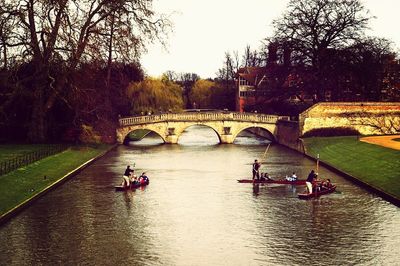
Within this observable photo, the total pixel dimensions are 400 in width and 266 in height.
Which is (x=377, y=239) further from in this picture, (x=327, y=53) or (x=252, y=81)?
(x=252, y=81)


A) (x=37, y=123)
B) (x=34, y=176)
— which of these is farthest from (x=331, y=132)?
(x=34, y=176)

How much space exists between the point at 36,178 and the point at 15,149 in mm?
14566

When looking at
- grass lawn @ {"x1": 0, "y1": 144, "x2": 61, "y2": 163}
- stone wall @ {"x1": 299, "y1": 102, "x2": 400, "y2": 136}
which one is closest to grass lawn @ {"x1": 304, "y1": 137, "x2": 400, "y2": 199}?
stone wall @ {"x1": 299, "y1": 102, "x2": 400, "y2": 136}

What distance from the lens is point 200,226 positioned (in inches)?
1069

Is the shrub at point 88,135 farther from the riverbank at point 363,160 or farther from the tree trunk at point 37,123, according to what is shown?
the riverbank at point 363,160

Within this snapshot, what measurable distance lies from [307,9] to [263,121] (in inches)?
618

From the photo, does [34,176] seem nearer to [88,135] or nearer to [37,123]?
[37,123]

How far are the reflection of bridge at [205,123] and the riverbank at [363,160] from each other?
12559 mm

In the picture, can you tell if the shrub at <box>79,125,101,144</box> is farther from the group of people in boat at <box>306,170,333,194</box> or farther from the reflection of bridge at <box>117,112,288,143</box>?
the group of people in boat at <box>306,170,333,194</box>

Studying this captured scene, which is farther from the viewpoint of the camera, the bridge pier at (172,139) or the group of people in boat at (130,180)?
the bridge pier at (172,139)

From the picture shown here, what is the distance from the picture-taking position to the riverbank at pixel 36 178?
1214 inches

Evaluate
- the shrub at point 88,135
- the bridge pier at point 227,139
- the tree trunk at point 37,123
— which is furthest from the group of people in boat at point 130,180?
the bridge pier at point 227,139

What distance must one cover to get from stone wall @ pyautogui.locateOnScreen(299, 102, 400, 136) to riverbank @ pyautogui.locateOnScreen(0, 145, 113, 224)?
85.4 feet

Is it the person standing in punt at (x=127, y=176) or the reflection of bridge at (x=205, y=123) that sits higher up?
the reflection of bridge at (x=205, y=123)
